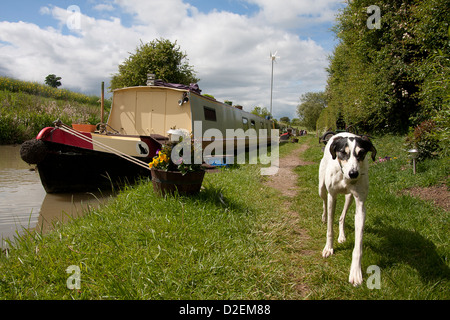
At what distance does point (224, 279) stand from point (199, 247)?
0.53m

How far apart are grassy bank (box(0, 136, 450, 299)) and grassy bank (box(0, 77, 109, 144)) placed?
13.5 metres

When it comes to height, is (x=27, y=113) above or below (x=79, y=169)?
above

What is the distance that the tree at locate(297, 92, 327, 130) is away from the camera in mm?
55844

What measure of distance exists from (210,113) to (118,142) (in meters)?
3.94

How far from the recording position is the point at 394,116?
10.7 metres

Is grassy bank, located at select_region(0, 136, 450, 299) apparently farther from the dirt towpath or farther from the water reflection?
the water reflection

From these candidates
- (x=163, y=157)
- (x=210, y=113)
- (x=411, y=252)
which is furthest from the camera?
(x=210, y=113)

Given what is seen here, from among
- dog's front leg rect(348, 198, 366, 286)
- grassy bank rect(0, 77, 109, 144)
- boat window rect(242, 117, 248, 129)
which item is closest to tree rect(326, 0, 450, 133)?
boat window rect(242, 117, 248, 129)

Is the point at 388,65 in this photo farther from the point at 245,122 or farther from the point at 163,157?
the point at 163,157

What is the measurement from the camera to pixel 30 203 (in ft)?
18.7

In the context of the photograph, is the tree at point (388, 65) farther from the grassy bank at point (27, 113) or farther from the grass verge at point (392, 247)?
the grassy bank at point (27, 113)

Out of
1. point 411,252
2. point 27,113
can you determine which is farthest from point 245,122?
point 411,252

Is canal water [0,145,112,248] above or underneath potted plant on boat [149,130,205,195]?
underneath
